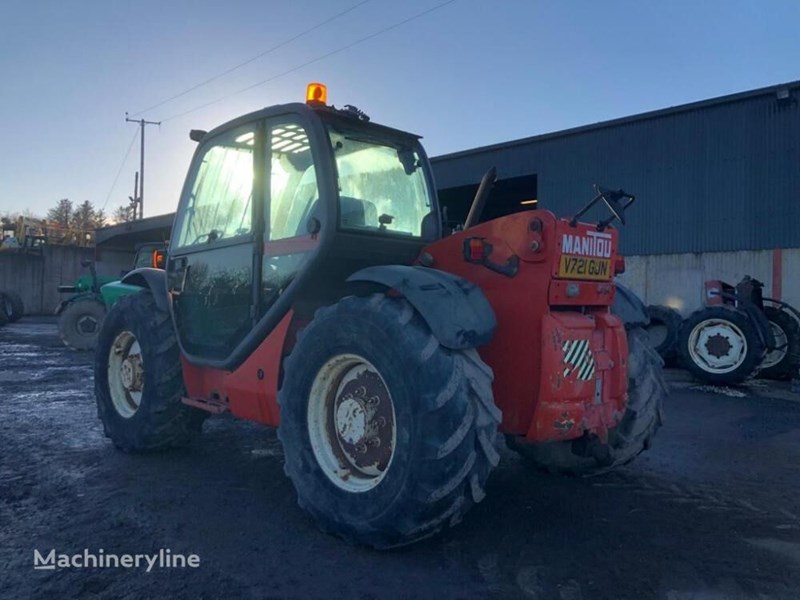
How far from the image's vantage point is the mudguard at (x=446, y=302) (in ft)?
10.1

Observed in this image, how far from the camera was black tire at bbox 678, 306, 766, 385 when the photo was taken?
9844 mm

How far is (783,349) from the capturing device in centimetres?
1097

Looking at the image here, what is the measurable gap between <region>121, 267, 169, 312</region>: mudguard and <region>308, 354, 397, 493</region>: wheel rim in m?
2.08

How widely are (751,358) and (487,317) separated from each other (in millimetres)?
8176

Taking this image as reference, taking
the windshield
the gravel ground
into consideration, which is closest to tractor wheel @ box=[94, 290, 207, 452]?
the gravel ground

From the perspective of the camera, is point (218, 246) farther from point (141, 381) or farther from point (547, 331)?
point (547, 331)

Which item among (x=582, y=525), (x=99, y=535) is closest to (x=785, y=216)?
(x=582, y=525)

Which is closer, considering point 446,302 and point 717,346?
point 446,302

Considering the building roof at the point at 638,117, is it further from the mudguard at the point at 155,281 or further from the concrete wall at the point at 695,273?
the mudguard at the point at 155,281

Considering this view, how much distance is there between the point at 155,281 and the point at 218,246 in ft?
3.10

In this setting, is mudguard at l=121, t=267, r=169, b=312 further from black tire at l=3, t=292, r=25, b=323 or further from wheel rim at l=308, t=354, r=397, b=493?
black tire at l=3, t=292, r=25, b=323

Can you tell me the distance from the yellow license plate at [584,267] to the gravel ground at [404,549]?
A: 4.66ft

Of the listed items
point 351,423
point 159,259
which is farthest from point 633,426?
point 159,259

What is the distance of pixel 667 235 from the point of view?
50.3 ft
